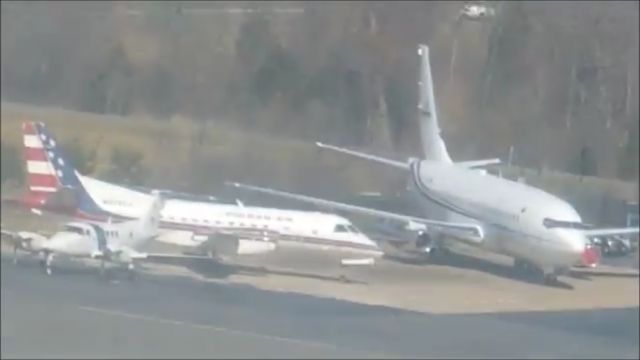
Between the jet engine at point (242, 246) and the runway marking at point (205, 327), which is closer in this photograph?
the runway marking at point (205, 327)

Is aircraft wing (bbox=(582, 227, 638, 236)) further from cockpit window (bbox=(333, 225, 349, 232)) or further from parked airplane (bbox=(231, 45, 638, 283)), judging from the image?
cockpit window (bbox=(333, 225, 349, 232))

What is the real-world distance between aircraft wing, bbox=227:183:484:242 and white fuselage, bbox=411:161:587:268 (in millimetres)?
40

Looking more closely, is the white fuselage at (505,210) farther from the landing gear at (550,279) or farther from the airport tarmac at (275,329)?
the airport tarmac at (275,329)

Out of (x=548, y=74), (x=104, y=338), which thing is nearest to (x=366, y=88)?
(x=548, y=74)

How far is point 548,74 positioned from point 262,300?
1741 millimetres

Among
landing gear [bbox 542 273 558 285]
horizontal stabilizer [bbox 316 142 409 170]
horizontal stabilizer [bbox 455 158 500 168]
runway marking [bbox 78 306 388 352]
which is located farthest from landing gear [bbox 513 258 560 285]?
runway marking [bbox 78 306 388 352]

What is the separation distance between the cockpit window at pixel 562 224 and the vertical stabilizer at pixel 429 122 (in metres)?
0.53

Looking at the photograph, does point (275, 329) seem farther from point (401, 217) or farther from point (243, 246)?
point (401, 217)

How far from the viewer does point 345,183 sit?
7.48 meters

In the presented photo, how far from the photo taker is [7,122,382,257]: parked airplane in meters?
7.63

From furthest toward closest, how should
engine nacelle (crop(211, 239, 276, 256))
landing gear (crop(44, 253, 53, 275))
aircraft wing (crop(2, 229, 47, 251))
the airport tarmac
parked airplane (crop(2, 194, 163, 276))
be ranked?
1. landing gear (crop(44, 253, 53, 275))
2. aircraft wing (crop(2, 229, 47, 251))
3. parked airplane (crop(2, 194, 163, 276))
4. engine nacelle (crop(211, 239, 276, 256))
5. the airport tarmac

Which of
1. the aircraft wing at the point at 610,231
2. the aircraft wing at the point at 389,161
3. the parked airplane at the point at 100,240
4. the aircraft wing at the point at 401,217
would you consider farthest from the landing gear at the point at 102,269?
the aircraft wing at the point at 610,231

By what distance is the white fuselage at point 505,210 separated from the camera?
7.29 metres

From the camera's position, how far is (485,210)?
294 inches
